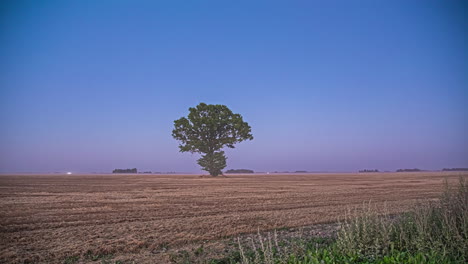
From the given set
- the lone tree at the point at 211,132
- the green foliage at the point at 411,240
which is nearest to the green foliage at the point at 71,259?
the green foliage at the point at 411,240

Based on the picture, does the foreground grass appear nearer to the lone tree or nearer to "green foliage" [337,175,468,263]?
"green foliage" [337,175,468,263]

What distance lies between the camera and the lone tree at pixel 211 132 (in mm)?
50344

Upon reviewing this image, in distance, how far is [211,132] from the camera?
168 ft

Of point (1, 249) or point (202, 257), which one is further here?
point (1, 249)

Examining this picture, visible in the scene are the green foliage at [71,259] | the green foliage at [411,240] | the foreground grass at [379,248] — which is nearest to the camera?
the foreground grass at [379,248]

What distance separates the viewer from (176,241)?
780 cm

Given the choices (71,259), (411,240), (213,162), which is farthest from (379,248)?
(213,162)

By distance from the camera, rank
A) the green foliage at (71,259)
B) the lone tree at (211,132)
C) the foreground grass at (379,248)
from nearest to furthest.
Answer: the foreground grass at (379,248) → the green foliage at (71,259) → the lone tree at (211,132)

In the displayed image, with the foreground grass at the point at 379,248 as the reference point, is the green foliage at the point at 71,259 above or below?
below

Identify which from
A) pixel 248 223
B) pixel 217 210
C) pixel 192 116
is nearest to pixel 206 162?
pixel 192 116

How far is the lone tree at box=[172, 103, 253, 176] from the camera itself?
5034cm

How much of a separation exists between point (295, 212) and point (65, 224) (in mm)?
8554

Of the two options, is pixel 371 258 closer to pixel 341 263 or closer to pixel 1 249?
pixel 341 263

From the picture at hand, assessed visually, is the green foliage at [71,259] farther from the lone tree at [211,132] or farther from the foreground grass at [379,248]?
the lone tree at [211,132]
